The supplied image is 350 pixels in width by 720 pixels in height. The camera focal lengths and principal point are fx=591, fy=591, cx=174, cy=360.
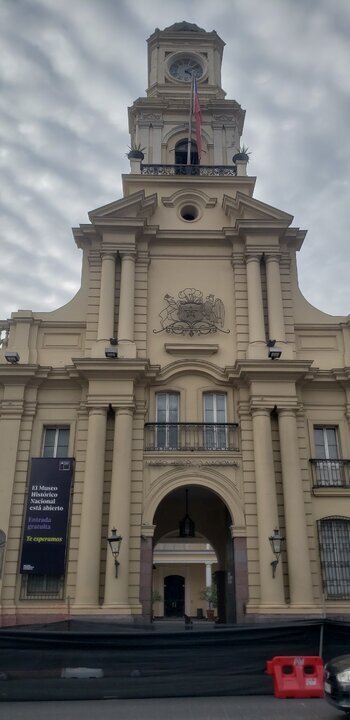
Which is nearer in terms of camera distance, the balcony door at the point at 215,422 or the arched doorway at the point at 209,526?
the balcony door at the point at 215,422

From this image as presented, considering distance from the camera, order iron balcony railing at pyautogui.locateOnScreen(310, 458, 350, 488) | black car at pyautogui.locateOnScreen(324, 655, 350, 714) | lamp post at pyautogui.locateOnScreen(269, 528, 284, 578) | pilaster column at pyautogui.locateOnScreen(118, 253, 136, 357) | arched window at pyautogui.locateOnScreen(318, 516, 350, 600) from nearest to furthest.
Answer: black car at pyautogui.locateOnScreen(324, 655, 350, 714), lamp post at pyautogui.locateOnScreen(269, 528, 284, 578), arched window at pyautogui.locateOnScreen(318, 516, 350, 600), iron balcony railing at pyautogui.locateOnScreen(310, 458, 350, 488), pilaster column at pyautogui.locateOnScreen(118, 253, 136, 357)

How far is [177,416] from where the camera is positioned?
19.7 m

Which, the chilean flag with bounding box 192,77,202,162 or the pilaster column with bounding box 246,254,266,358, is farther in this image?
the chilean flag with bounding box 192,77,202,162

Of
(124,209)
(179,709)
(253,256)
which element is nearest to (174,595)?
(253,256)

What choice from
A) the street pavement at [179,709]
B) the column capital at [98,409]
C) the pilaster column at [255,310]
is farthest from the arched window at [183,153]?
the street pavement at [179,709]

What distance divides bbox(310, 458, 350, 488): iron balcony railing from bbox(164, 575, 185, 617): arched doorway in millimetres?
33695

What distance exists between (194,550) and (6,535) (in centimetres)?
3361

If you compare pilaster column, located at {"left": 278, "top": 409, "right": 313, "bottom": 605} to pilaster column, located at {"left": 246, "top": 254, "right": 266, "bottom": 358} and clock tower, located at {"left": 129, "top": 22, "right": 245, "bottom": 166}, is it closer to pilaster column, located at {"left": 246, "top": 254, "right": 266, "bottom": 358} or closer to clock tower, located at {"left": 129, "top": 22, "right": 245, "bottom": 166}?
pilaster column, located at {"left": 246, "top": 254, "right": 266, "bottom": 358}

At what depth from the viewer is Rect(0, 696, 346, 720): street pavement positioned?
32.1ft

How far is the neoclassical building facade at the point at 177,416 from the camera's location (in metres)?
17.5

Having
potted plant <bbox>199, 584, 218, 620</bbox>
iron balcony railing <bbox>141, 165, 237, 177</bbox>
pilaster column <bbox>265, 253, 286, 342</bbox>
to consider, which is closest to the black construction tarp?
pilaster column <bbox>265, 253, 286, 342</bbox>

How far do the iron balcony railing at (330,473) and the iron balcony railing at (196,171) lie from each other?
12141mm

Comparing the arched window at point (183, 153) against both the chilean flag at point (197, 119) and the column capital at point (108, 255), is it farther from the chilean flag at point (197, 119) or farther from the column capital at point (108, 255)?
the column capital at point (108, 255)

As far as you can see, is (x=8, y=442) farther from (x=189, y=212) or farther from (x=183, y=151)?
(x=183, y=151)
